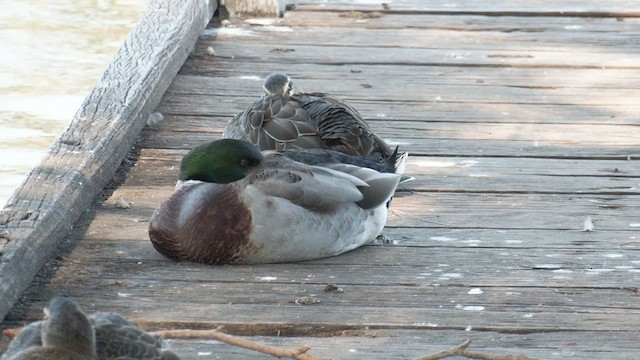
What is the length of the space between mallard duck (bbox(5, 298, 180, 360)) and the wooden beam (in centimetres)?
470

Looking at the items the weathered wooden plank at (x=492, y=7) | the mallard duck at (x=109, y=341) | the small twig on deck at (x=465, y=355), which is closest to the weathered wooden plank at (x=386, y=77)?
the weathered wooden plank at (x=492, y=7)

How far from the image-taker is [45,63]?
9.97 meters

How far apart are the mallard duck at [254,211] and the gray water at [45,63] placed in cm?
311

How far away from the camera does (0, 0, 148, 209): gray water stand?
8078mm

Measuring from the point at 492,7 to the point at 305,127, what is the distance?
351 centimetres

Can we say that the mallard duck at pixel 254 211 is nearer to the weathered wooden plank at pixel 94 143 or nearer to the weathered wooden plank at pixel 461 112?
the weathered wooden plank at pixel 94 143

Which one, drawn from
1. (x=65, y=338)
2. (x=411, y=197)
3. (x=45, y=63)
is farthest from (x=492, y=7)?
(x=65, y=338)

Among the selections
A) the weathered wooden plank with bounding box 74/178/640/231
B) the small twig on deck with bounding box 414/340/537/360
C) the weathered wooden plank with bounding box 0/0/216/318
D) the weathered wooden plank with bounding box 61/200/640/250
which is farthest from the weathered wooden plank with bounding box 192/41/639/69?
the small twig on deck with bounding box 414/340/537/360

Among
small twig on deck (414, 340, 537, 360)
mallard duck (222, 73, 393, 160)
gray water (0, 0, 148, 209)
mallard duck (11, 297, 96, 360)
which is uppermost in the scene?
mallard duck (11, 297, 96, 360)

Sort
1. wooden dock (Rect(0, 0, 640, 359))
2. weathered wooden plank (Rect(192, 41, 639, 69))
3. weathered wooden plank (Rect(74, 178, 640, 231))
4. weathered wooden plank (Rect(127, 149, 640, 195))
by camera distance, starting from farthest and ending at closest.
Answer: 1. weathered wooden plank (Rect(192, 41, 639, 69))
2. weathered wooden plank (Rect(127, 149, 640, 195))
3. weathered wooden plank (Rect(74, 178, 640, 231))
4. wooden dock (Rect(0, 0, 640, 359))

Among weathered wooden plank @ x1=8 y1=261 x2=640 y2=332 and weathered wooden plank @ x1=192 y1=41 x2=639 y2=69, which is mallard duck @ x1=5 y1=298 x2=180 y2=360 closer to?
weathered wooden plank @ x1=8 y1=261 x2=640 y2=332

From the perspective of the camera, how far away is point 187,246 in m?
4.21

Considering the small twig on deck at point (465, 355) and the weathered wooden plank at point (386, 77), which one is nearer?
the small twig on deck at point (465, 355)

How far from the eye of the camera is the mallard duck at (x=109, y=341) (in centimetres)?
297
